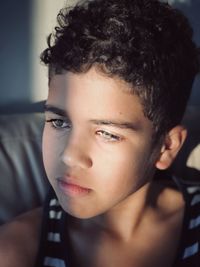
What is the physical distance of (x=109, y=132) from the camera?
81cm

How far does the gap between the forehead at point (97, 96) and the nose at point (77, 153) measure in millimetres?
58

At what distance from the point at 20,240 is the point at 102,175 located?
0.24 meters

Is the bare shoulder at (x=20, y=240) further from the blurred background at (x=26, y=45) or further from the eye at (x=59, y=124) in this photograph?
the blurred background at (x=26, y=45)

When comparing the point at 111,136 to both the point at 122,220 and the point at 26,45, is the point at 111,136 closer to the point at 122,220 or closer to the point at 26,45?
the point at 122,220

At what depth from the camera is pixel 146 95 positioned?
820mm

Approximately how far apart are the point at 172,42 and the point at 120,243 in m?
0.47

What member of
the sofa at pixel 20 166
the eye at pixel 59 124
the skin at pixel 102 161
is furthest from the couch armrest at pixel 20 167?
the eye at pixel 59 124

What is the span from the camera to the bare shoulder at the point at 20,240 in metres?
0.88

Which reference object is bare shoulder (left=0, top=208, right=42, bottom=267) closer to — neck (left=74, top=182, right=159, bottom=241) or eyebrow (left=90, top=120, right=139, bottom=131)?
neck (left=74, top=182, right=159, bottom=241)

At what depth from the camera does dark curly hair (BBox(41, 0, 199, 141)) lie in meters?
0.80

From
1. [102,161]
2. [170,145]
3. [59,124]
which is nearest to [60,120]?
[59,124]

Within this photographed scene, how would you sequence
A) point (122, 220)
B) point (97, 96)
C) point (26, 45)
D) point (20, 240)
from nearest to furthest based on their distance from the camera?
point (97, 96) < point (20, 240) < point (122, 220) < point (26, 45)

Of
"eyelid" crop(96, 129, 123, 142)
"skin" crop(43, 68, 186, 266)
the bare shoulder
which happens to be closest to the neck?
"skin" crop(43, 68, 186, 266)

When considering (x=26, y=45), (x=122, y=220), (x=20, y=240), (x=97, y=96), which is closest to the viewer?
(x=97, y=96)
